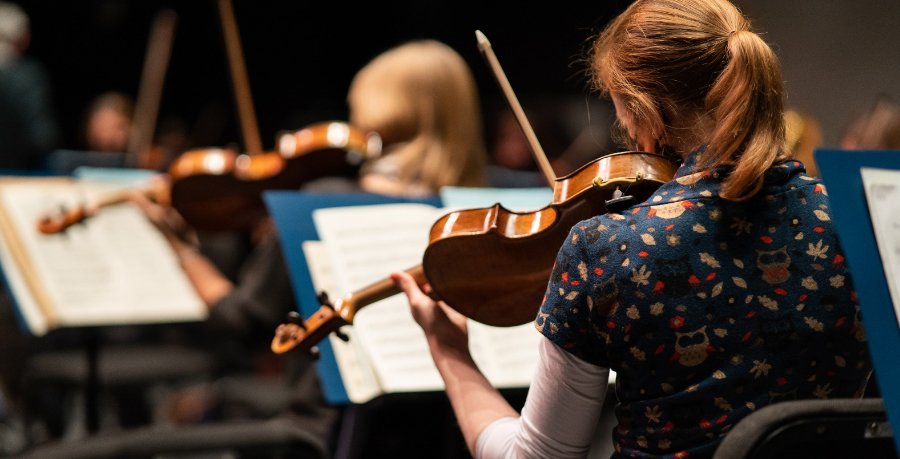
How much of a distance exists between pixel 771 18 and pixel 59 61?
5.51 m

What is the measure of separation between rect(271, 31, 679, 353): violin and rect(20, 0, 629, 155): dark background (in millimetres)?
4458

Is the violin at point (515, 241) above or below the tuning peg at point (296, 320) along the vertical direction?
above

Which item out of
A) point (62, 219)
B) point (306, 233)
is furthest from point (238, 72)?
point (306, 233)

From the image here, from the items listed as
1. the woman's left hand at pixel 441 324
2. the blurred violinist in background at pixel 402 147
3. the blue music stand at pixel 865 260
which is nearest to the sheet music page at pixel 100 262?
the blurred violinist in background at pixel 402 147

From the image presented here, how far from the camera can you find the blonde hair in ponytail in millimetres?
851

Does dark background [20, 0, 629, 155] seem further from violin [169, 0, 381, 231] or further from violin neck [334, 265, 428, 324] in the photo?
violin neck [334, 265, 428, 324]

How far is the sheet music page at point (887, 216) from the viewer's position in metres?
0.72

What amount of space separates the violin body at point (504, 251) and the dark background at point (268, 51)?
176 inches

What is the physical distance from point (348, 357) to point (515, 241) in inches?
21.9

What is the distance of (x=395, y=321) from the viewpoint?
151cm

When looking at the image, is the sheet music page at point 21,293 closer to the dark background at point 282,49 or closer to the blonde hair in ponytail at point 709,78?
the blonde hair in ponytail at point 709,78

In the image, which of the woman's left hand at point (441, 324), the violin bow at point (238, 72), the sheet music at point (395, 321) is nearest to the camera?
the woman's left hand at point (441, 324)

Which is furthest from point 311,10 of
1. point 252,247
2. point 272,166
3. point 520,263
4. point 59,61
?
point 520,263

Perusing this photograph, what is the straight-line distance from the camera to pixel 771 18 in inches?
88.4
